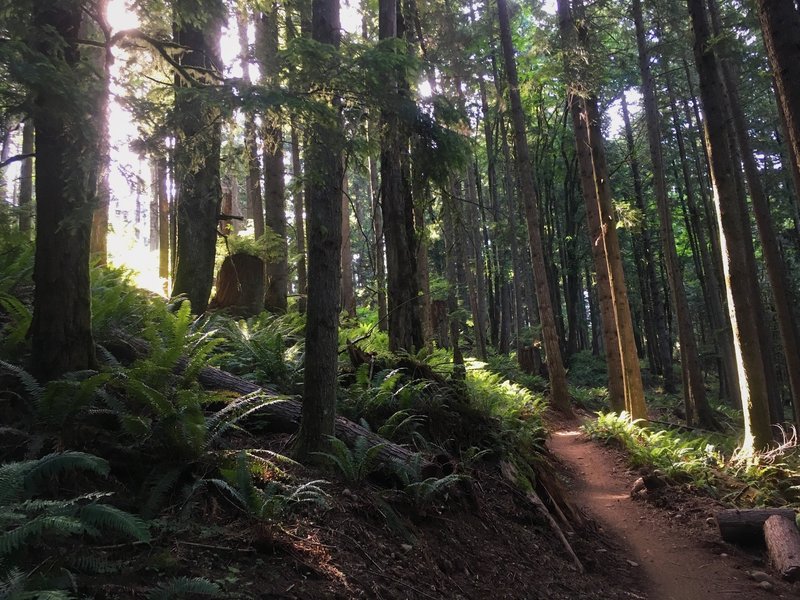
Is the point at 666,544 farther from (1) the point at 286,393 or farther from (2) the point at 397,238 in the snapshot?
(2) the point at 397,238

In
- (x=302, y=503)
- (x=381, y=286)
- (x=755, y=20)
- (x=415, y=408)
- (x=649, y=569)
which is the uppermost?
(x=755, y=20)

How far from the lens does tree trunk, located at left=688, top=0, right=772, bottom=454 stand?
849 cm

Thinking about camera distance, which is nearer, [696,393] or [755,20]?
[755,20]

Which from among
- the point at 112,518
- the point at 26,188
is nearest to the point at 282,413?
the point at 112,518

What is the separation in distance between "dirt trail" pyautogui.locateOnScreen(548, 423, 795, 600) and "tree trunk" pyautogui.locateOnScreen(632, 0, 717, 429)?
5.59 m

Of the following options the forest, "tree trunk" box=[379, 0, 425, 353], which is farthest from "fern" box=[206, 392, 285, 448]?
"tree trunk" box=[379, 0, 425, 353]

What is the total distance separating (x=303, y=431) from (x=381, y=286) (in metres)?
6.25

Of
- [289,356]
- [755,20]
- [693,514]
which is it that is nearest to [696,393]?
[693,514]

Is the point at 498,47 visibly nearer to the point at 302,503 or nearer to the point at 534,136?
the point at 534,136

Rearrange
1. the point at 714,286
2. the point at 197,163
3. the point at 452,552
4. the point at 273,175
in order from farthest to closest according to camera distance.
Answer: the point at 714,286
the point at 273,175
the point at 452,552
the point at 197,163

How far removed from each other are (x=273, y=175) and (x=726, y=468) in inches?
397

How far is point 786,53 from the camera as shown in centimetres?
555

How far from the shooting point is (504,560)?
15.5 feet

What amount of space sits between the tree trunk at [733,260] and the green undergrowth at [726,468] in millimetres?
337
